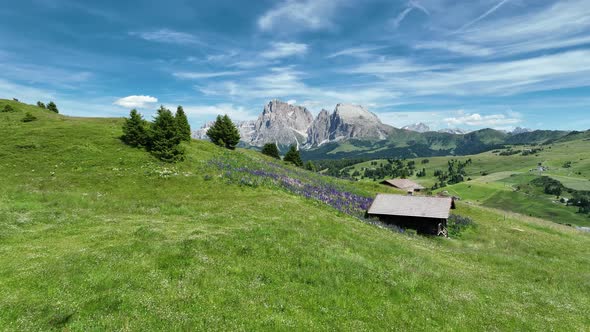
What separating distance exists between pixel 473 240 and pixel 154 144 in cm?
4893

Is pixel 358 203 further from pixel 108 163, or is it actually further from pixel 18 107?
pixel 18 107

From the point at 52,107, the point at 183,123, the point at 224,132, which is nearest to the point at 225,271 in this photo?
the point at 183,123

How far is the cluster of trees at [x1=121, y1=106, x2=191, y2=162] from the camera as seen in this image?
145 ft

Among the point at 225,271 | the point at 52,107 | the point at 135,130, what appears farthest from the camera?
the point at 52,107

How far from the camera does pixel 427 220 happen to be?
4200cm

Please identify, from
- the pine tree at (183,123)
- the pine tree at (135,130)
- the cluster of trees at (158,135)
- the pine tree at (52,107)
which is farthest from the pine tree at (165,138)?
the pine tree at (52,107)

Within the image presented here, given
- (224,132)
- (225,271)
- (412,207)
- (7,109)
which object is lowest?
(412,207)

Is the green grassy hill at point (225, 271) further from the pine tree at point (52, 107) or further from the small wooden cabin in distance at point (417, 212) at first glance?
the pine tree at point (52, 107)

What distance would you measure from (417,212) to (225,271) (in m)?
33.9

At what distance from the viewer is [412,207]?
43312mm

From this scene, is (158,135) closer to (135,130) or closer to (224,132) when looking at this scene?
(135,130)

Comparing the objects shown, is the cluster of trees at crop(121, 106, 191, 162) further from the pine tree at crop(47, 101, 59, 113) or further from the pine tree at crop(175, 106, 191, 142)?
the pine tree at crop(47, 101, 59, 113)

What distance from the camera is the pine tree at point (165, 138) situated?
144 ft

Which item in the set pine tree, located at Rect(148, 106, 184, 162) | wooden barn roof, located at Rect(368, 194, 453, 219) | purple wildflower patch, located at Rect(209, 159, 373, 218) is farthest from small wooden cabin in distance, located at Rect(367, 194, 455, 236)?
pine tree, located at Rect(148, 106, 184, 162)
